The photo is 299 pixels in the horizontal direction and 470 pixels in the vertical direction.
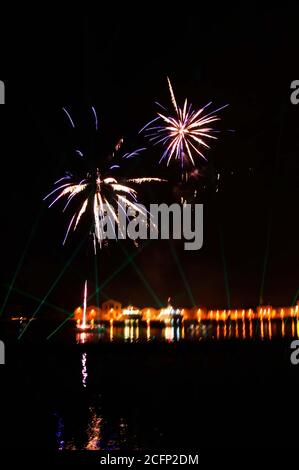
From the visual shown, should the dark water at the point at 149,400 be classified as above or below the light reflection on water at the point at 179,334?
above

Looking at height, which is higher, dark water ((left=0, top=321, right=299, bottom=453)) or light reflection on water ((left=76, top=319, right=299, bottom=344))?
dark water ((left=0, top=321, right=299, bottom=453))

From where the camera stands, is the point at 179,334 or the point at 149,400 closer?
the point at 149,400

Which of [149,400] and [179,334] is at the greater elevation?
[149,400]

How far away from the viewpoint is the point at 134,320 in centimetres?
10719

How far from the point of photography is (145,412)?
1138cm

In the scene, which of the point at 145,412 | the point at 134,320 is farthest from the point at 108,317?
the point at 145,412

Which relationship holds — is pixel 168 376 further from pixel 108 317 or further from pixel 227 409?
pixel 108 317

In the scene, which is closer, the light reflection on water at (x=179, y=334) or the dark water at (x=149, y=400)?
the dark water at (x=149, y=400)

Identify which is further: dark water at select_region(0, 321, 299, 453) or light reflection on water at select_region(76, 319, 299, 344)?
light reflection on water at select_region(76, 319, 299, 344)

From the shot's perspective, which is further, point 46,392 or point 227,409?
point 46,392

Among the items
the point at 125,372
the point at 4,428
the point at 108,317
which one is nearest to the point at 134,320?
the point at 108,317
